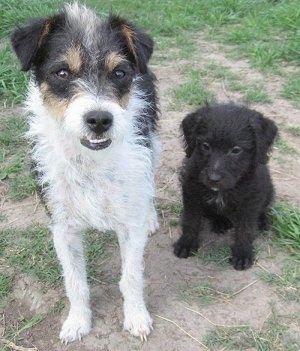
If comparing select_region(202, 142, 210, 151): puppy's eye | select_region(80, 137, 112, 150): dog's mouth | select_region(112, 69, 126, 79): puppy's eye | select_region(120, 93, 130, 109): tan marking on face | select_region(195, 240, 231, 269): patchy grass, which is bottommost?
select_region(195, 240, 231, 269): patchy grass

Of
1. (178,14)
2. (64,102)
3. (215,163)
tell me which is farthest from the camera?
(178,14)

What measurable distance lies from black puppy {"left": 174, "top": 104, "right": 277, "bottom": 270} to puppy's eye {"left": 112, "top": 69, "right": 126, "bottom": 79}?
0.79 metres

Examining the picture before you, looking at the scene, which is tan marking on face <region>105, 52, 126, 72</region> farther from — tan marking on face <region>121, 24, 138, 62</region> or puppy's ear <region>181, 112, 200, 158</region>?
→ puppy's ear <region>181, 112, 200, 158</region>

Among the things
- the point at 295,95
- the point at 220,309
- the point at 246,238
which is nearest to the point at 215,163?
the point at 246,238

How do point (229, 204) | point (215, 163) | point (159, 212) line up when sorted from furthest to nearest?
point (159, 212) < point (229, 204) < point (215, 163)

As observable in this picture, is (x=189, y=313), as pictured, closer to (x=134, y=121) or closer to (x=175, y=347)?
(x=175, y=347)

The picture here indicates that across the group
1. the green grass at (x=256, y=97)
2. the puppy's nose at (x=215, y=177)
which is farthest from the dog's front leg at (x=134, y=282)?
the green grass at (x=256, y=97)

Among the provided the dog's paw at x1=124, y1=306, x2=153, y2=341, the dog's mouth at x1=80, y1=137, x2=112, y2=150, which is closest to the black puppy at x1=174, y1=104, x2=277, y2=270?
the dog's paw at x1=124, y1=306, x2=153, y2=341

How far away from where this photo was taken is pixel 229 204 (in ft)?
11.4

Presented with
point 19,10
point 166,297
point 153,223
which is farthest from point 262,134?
point 19,10

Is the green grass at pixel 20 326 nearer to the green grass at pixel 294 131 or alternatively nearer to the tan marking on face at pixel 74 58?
the tan marking on face at pixel 74 58

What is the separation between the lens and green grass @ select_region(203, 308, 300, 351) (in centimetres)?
301

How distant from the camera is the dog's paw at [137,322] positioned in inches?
122

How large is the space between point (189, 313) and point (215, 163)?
960 mm
